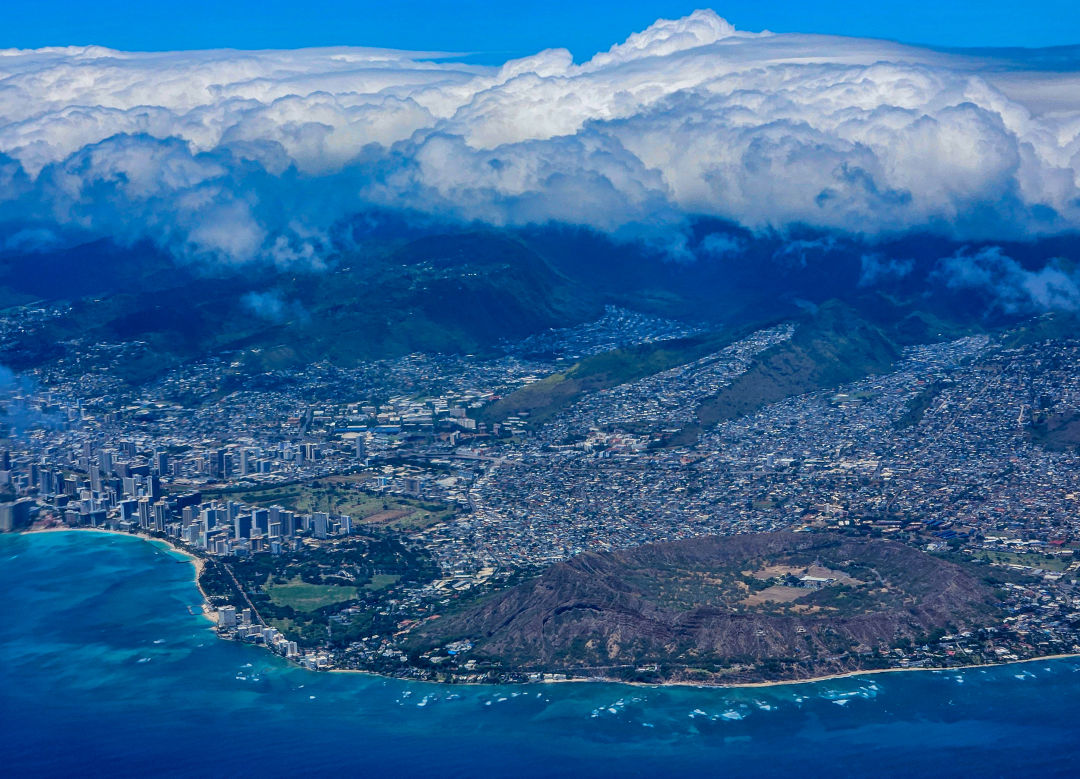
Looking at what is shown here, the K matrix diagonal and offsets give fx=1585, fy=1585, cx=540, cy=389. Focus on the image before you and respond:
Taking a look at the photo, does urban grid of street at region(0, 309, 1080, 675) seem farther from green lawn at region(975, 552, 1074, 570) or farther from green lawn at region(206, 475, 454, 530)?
green lawn at region(206, 475, 454, 530)

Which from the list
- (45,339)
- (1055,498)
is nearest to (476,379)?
(45,339)

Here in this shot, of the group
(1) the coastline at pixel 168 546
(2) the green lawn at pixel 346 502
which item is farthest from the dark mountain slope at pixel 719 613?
(2) the green lawn at pixel 346 502

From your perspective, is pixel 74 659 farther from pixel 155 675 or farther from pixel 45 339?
pixel 45 339

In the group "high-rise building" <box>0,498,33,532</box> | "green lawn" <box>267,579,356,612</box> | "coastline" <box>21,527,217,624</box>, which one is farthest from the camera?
"high-rise building" <box>0,498,33,532</box>

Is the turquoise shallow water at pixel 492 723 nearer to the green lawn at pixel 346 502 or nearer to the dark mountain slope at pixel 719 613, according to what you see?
the dark mountain slope at pixel 719 613

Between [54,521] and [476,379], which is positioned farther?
[476,379]

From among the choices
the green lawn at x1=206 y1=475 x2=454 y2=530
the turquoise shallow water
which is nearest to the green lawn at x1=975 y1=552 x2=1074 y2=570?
the turquoise shallow water

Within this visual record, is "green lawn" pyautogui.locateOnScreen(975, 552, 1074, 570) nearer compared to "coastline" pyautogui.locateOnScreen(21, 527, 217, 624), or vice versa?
"green lawn" pyautogui.locateOnScreen(975, 552, 1074, 570)

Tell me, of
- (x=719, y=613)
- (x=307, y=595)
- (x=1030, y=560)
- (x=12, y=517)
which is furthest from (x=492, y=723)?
(x=12, y=517)
